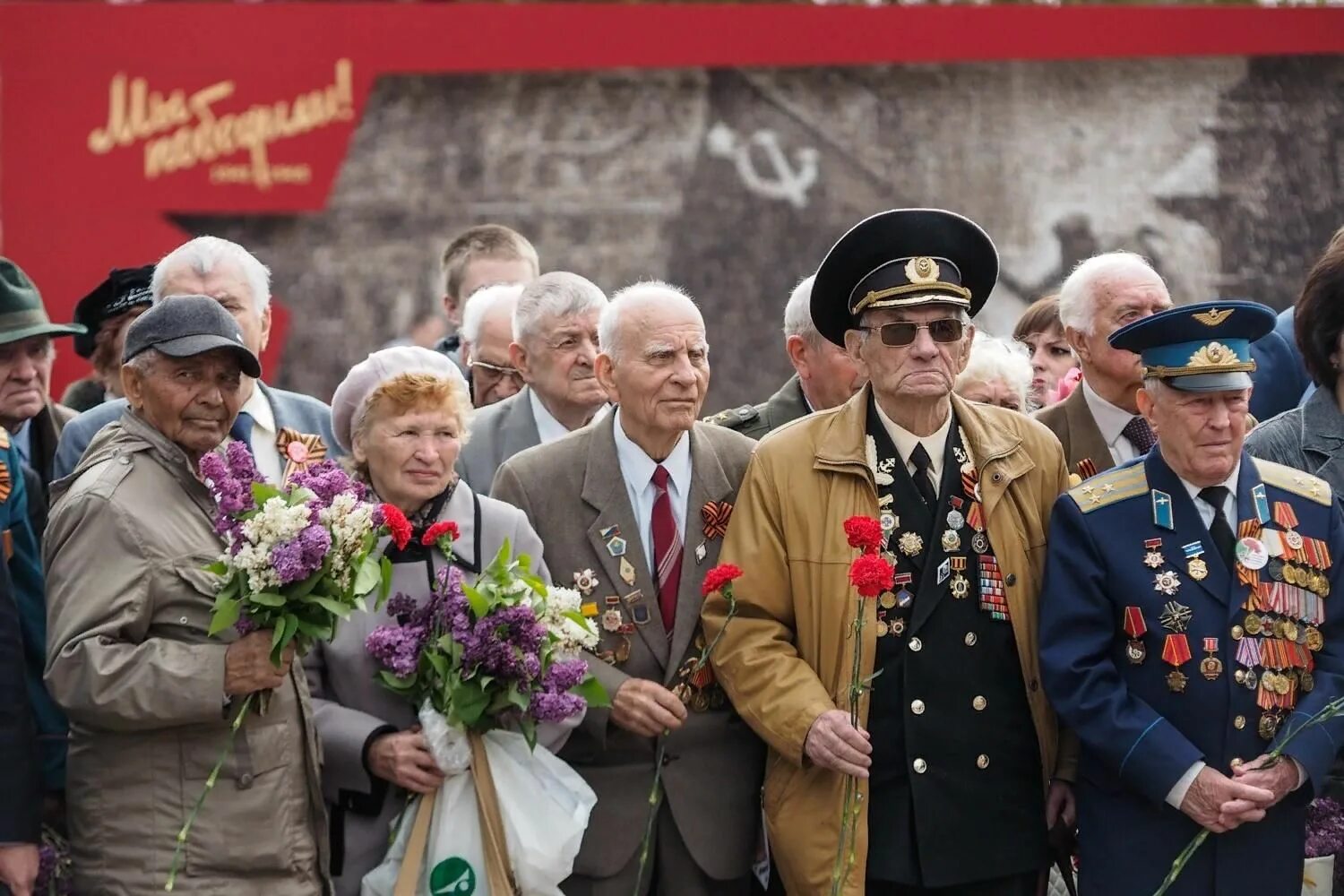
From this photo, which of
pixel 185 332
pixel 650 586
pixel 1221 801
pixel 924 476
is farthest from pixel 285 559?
pixel 1221 801

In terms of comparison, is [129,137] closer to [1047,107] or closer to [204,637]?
[1047,107]

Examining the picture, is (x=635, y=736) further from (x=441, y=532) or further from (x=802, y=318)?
(x=802, y=318)

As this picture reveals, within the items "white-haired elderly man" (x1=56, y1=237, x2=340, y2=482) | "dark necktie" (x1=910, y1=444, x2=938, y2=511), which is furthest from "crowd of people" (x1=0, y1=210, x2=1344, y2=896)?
"white-haired elderly man" (x1=56, y1=237, x2=340, y2=482)

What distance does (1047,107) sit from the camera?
584 inches

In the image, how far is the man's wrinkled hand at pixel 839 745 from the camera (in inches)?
164

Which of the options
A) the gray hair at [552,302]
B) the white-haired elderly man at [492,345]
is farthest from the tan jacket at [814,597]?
the white-haired elderly man at [492,345]

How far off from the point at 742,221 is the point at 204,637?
10.9m

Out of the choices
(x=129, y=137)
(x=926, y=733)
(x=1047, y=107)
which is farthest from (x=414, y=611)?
(x=1047, y=107)

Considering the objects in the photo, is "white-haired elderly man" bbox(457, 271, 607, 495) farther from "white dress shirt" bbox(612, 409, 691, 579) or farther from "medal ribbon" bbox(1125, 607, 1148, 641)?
"medal ribbon" bbox(1125, 607, 1148, 641)

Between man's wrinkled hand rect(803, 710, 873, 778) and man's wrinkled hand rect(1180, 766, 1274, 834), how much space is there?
816 mm

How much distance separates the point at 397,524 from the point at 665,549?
3.13 feet

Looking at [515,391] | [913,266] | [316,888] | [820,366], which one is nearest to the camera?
[316,888]

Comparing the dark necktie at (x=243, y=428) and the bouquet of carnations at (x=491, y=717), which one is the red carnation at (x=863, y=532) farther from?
the dark necktie at (x=243, y=428)

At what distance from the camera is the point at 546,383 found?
5809 mm
